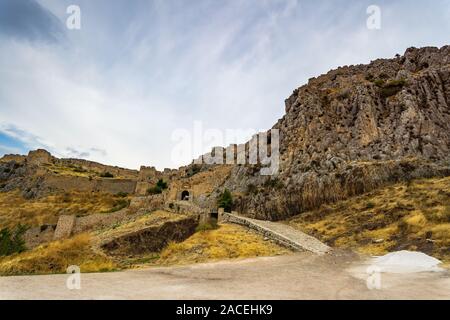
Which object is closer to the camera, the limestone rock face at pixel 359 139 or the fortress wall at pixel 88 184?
the limestone rock face at pixel 359 139

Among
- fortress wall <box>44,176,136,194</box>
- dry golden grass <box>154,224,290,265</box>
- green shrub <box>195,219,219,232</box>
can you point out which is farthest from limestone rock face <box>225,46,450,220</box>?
fortress wall <box>44,176,136,194</box>

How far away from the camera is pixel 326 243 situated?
2092 centimetres

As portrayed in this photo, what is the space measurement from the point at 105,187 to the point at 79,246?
148 feet

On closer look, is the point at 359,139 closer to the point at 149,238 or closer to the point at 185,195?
the point at 185,195

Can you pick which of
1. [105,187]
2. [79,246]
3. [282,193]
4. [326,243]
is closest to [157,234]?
[79,246]

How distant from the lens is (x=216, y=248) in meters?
18.1

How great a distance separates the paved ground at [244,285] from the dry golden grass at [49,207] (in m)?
30.8

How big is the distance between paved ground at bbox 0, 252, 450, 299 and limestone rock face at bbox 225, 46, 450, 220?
1908 cm

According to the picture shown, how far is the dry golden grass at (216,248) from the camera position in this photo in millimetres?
16625

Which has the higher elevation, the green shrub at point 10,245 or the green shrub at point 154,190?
the green shrub at point 154,190

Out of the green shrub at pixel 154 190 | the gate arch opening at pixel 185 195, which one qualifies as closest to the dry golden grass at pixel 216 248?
the gate arch opening at pixel 185 195

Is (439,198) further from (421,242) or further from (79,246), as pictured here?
(79,246)

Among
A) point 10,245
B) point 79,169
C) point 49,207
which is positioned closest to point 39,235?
point 10,245

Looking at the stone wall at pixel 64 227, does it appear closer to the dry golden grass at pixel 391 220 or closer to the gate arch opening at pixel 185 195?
the gate arch opening at pixel 185 195
